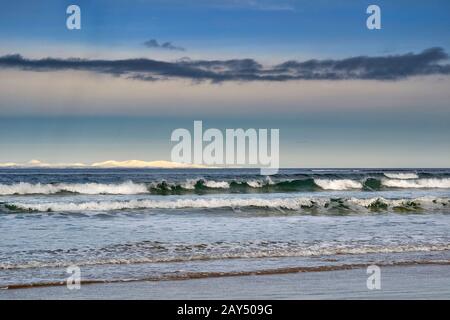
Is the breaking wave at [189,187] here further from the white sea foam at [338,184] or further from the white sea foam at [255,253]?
the white sea foam at [255,253]

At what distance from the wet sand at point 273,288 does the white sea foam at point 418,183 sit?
32756 mm

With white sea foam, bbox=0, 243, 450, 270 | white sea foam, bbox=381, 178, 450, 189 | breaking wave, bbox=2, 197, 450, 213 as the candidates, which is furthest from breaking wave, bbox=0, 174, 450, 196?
white sea foam, bbox=0, 243, 450, 270

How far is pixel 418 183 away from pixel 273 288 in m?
38.3

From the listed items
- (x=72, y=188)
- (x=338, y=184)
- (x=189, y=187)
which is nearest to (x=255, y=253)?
(x=189, y=187)

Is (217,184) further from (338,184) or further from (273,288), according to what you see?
(273,288)

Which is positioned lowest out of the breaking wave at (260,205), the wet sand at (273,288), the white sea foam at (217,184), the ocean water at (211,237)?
the white sea foam at (217,184)

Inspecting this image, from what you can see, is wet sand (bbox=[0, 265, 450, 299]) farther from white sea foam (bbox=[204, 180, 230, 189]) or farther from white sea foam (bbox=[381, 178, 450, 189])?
white sea foam (bbox=[381, 178, 450, 189])

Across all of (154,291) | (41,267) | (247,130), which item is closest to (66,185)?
(247,130)

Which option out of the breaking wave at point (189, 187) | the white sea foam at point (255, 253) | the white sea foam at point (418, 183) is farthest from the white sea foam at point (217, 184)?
the white sea foam at point (255, 253)

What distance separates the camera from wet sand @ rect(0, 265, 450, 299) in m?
8.38

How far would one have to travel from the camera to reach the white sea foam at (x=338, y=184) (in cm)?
3925

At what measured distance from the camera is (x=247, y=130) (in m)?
29.4
